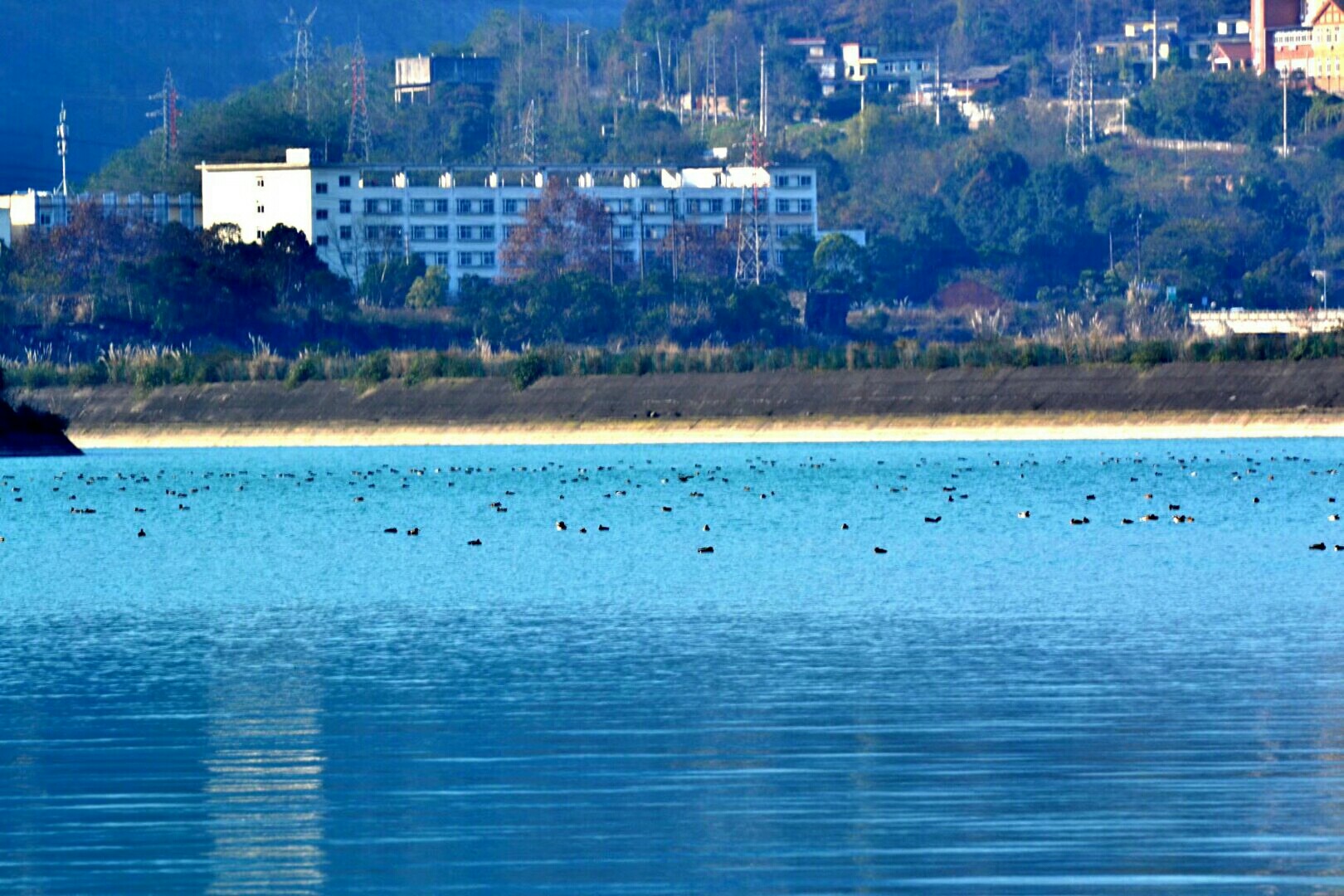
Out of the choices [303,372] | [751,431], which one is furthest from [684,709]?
[303,372]

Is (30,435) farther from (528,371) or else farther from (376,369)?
(528,371)

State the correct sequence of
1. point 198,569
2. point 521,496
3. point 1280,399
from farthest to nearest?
point 1280,399
point 521,496
point 198,569

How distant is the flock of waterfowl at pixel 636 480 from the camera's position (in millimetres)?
74750

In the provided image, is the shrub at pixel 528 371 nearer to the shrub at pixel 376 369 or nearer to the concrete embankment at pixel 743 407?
the concrete embankment at pixel 743 407

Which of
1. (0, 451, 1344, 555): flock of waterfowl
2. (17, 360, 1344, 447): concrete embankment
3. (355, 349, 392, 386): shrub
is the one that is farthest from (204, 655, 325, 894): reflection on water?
(355, 349, 392, 386): shrub

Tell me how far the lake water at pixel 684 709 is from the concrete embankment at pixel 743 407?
57494 millimetres

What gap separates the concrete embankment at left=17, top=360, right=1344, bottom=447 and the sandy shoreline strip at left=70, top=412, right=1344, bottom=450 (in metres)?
0.09

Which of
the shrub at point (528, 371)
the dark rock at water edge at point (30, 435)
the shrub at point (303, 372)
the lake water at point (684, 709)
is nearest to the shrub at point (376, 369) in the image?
the shrub at point (303, 372)

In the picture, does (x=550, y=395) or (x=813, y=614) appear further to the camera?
(x=550, y=395)

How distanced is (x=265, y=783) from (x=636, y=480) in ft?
246

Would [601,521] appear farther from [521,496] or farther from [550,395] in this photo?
[550,395]

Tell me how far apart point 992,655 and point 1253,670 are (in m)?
4.04

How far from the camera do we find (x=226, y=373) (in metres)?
157

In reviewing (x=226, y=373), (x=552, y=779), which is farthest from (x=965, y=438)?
(x=552, y=779)
